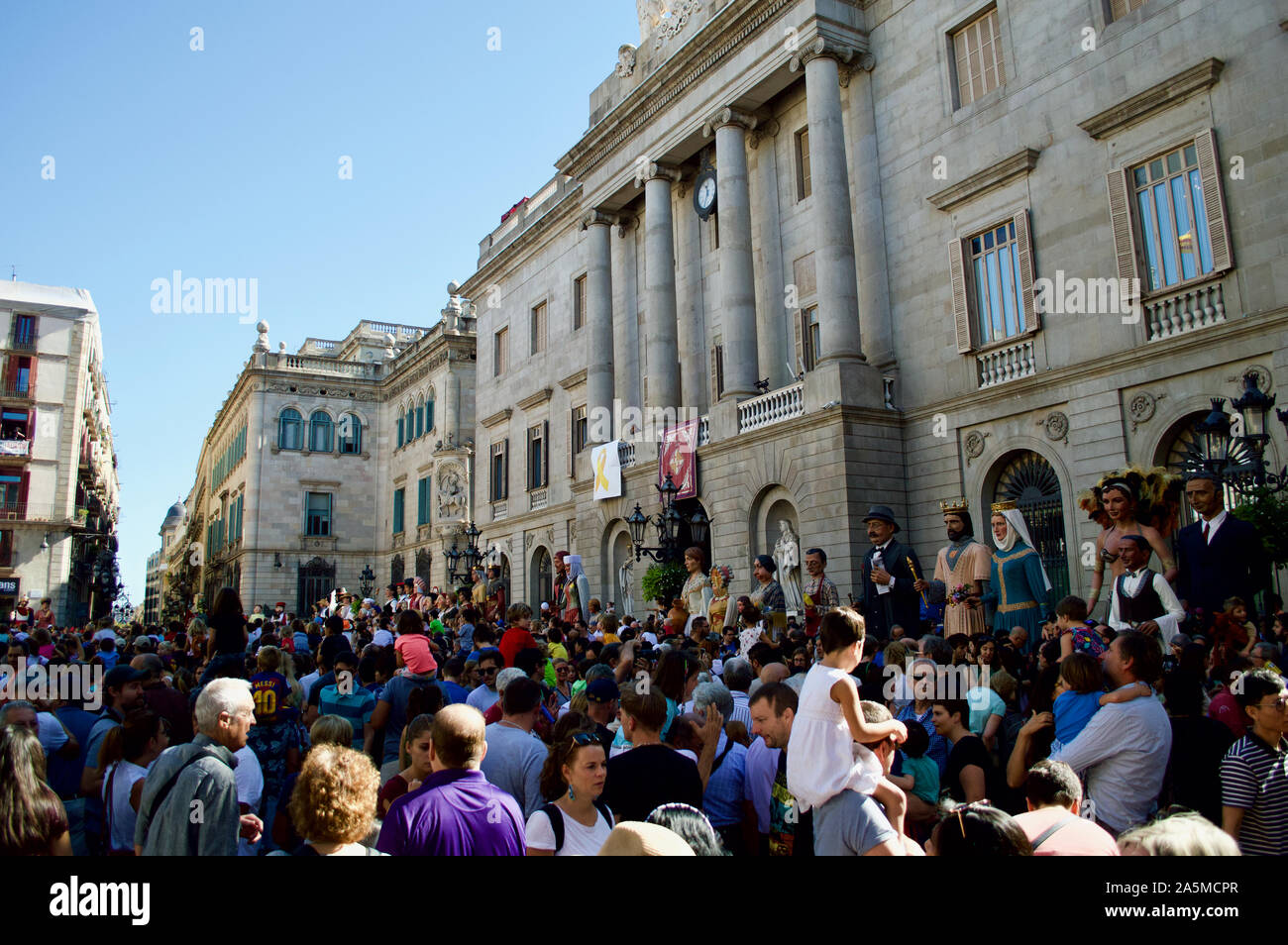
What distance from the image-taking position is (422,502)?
44.6 meters

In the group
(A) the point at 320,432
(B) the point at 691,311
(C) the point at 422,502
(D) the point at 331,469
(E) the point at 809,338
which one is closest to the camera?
(E) the point at 809,338

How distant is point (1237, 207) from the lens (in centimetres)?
1430

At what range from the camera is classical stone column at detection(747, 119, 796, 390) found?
2267 centimetres

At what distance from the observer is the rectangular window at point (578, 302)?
31.5m

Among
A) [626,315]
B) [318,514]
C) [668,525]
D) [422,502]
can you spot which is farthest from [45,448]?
[668,525]

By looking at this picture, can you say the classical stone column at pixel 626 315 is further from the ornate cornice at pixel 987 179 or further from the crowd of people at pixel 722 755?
the crowd of people at pixel 722 755

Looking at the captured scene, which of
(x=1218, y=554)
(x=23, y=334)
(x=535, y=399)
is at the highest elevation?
(x=23, y=334)

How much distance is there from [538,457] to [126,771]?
1115 inches

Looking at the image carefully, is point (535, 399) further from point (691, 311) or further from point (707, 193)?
point (707, 193)

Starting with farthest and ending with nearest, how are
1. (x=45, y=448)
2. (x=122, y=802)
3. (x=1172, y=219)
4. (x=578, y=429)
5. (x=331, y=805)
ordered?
(x=45, y=448) < (x=578, y=429) < (x=1172, y=219) < (x=122, y=802) < (x=331, y=805)

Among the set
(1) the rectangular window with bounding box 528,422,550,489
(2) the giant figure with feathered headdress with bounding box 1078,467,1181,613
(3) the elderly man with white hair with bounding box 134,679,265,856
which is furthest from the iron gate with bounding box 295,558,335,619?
(3) the elderly man with white hair with bounding box 134,679,265,856

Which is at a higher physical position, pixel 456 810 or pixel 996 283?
pixel 996 283

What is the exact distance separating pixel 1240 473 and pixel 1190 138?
5604 millimetres

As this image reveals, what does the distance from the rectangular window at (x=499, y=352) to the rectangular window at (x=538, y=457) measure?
4.05 metres
